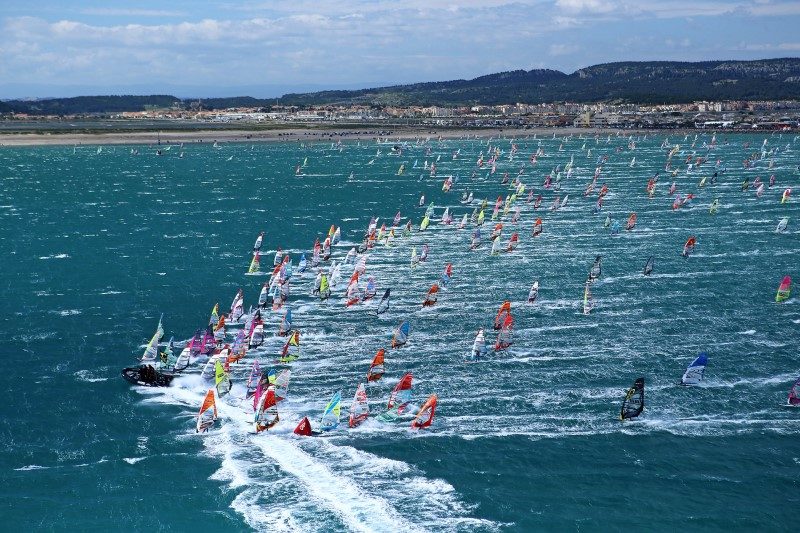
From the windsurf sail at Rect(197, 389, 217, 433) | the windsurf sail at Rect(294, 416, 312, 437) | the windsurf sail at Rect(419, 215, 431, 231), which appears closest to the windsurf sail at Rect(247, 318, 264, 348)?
the windsurf sail at Rect(197, 389, 217, 433)

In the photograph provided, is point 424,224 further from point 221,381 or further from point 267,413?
point 267,413

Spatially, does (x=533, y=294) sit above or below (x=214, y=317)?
below

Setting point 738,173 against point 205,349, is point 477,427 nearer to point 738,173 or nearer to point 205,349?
point 205,349

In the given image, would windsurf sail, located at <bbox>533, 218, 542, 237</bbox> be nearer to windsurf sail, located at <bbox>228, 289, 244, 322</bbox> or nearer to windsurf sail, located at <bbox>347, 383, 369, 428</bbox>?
windsurf sail, located at <bbox>228, 289, 244, 322</bbox>

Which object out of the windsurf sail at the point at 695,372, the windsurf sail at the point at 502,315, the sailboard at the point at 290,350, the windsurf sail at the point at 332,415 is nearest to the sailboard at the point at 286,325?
the sailboard at the point at 290,350

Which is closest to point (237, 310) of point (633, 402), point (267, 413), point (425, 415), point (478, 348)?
point (478, 348)

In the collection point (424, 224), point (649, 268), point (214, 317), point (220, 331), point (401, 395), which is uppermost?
point (424, 224)
